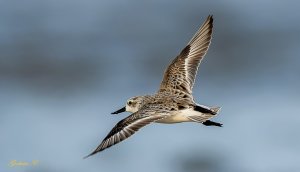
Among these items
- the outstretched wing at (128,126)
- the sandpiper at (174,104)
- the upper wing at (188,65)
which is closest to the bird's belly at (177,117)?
the sandpiper at (174,104)

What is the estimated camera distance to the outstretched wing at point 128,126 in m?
4.80

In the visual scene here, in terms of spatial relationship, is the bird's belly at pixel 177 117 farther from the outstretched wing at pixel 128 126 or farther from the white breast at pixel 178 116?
the outstretched wing at pixel 128 126

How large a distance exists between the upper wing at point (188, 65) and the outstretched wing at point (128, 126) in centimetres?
85

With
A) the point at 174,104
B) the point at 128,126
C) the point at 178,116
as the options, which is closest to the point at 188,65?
the point at 174,104

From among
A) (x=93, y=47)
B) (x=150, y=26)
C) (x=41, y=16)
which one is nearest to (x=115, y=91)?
(x=93, y=47)

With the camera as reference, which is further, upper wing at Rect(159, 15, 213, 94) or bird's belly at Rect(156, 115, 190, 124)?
upper wing at Rect(159, 15, 213, 94)

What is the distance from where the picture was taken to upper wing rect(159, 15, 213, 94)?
611 centimetres

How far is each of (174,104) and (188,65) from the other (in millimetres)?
915

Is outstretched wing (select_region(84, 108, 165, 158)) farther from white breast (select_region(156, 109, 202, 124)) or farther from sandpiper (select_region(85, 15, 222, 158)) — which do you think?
white breast (select_region(156, 109, 202, 124))

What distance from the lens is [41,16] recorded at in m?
13.2

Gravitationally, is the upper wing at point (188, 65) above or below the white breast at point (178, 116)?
above

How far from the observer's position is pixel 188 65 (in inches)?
250

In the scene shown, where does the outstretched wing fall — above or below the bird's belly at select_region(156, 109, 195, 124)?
below

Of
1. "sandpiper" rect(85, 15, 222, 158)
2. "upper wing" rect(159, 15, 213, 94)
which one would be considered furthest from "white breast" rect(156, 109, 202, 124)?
"upper wing" rect(159, 15, 213, 94)
